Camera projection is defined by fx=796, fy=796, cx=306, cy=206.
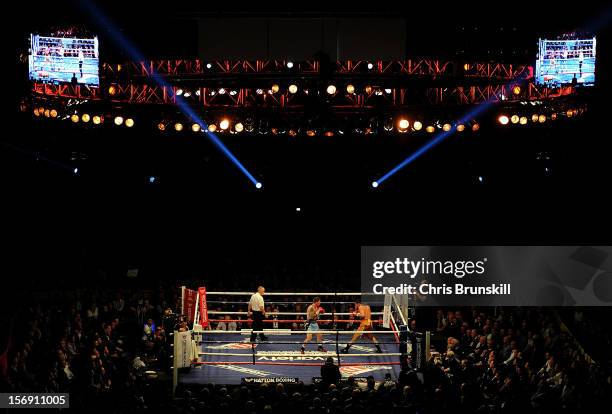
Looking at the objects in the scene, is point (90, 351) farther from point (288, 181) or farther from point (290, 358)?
point (288, 181)

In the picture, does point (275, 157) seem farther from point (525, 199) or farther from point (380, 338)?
point (380, 338)

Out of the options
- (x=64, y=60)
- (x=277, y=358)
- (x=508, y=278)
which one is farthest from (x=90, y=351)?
(x=508, y=278)

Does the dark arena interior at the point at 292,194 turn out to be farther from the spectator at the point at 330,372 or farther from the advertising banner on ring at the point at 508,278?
the advertising banner on ring at the point at 508,278

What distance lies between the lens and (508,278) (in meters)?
19.1

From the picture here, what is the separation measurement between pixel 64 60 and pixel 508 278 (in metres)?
11.3

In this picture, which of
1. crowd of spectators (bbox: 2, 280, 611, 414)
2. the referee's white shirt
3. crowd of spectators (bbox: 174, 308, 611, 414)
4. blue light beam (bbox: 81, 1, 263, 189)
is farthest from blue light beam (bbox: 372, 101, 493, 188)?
the referee's white shirt

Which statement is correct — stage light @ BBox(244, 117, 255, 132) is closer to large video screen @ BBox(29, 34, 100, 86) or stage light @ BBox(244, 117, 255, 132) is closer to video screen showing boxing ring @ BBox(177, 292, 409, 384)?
large video screen @ BBox(29, 34, 100, 86)

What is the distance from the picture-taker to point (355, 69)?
15.9 meters

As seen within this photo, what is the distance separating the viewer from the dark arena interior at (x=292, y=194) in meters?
11.8

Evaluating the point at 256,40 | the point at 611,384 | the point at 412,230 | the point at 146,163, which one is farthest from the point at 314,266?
the point at 611,384

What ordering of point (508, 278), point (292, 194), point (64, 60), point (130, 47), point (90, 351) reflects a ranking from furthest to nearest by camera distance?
point (292, 194), point (508, 278), point (130, 47), point (64, 60), point (90, 351)

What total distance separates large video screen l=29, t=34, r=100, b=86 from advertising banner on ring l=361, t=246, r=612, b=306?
23.5 feet

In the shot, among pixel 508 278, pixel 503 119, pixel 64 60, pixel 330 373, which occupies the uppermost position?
pixel 64 60

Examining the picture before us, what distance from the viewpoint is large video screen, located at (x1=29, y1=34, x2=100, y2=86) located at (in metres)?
13.7
